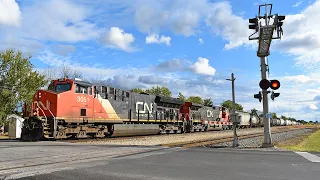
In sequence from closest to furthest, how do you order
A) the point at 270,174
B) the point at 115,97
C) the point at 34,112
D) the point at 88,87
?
the point at 270,174
the point at 34,112
the point at 88,87
the point at 115,97

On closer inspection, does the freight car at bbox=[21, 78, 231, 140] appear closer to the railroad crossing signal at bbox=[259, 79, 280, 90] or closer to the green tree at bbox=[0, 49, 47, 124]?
the railroad crossing signal at bbox=[259, 79, 280, 90]

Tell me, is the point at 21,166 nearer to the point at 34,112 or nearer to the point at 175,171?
the point at 175,171

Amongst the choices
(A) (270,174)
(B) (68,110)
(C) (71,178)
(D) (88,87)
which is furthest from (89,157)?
(D) (88,87)

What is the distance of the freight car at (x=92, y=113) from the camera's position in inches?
732

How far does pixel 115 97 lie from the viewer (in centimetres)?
2395

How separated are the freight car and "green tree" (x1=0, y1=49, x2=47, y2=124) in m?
18.2

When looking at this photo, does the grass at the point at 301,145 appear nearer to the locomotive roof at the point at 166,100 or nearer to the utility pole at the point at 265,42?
the utility pole at the point at 265,42

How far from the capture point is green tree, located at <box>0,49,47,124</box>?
38.2 metres

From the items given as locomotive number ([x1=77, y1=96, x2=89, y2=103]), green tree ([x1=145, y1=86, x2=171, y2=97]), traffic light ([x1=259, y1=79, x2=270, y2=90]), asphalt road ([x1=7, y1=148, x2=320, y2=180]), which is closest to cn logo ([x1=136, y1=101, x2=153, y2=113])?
locomotive number ([x1=77, y1=96, x2=89, y2=103])

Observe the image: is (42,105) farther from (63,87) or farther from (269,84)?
(269,84)

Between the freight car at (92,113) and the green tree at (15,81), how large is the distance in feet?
59.7

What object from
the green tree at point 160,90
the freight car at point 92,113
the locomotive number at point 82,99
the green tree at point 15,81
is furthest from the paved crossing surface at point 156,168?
the green tree at point 160,90

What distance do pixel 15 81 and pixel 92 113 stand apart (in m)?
23.2

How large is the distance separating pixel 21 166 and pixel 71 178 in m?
2.19
